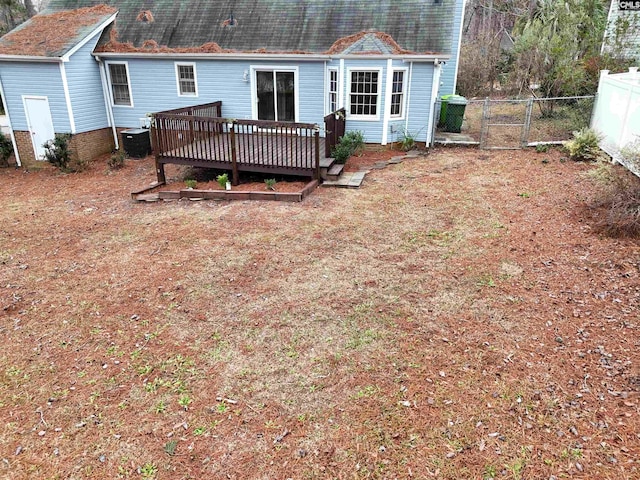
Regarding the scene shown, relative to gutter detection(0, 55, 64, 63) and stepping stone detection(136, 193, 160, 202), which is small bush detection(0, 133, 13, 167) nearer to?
gutter detection(0, 55, 64, 63)

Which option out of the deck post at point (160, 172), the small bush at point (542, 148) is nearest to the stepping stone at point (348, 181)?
the deck post at point (160, 172)

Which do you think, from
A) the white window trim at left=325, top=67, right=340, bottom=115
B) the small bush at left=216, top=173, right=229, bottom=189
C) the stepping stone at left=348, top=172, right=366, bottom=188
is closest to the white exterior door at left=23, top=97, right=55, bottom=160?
the small bush at left=216, top=173, right=229, bottom=189

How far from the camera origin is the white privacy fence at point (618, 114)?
9742 mm

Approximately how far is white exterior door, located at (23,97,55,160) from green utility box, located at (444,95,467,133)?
1292cm

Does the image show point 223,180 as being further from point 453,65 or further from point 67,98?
point 453,65

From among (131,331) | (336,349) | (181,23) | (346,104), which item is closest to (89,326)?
(131,331)

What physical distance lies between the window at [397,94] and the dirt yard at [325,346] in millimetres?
5507

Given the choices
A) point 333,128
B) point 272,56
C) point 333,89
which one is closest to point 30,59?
point 272,56

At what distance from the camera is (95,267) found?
686 centimetres

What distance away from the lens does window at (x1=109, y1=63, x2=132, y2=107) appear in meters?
14.7

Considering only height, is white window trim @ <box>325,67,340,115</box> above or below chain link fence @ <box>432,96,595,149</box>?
above

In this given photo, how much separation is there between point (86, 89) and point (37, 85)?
1.34 meters

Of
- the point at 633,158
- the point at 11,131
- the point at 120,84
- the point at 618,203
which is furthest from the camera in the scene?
the point at 120,84

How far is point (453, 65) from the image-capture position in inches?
643
